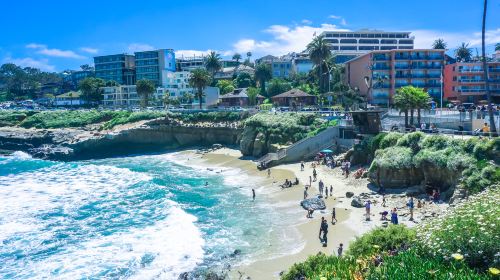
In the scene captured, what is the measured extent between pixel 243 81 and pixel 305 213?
90.7 metres

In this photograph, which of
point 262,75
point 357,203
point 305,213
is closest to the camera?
point 357,203

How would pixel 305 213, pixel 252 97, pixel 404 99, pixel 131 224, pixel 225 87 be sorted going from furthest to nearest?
pixel 225 87 → pixel 252 97 → pixel 404 99 → pixel 131 224 → pixel 305 213

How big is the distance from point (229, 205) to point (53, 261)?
15.7m

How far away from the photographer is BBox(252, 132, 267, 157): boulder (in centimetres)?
5966

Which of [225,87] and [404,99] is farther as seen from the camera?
[225,87]

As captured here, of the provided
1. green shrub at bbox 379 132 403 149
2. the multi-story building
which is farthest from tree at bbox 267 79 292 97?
the multi-story building

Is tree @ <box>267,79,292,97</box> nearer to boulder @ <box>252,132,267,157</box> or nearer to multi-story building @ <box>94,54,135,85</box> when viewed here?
boulder @ <box>252,132,267,157</box>

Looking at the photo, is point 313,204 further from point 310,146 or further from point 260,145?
point 260,145

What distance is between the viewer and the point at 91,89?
4975 inches

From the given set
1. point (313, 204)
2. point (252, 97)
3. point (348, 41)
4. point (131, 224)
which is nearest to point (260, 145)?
point (313, 204)

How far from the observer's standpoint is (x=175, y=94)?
429ft

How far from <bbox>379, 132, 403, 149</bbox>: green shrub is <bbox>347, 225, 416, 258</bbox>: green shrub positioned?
71.6 ft

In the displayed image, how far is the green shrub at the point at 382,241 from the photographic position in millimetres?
18831

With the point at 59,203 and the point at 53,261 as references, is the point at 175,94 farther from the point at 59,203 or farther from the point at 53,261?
the point at 53,261
